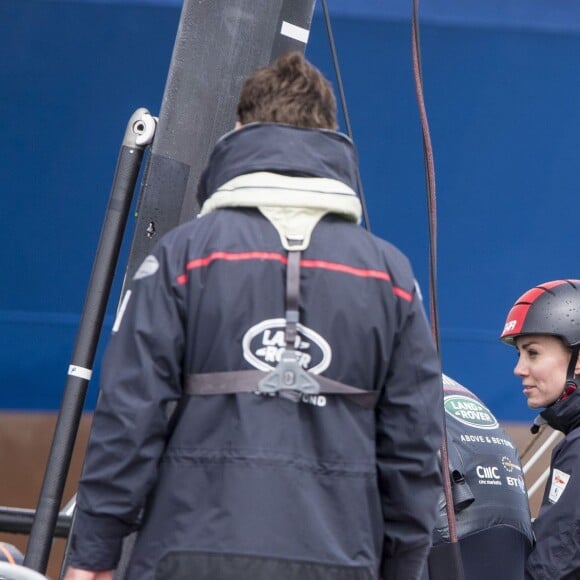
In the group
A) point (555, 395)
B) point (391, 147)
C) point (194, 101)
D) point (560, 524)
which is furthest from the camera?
point (391, 147)

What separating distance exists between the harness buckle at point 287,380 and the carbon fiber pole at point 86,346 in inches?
33.4

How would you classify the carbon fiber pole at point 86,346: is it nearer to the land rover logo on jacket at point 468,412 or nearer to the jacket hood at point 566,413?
the land rover logo on jacket at point 468,412

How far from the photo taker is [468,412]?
379 cm

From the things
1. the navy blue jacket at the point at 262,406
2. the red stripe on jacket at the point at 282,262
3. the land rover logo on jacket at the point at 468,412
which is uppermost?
the land rover logo on jacket at the point at 468,412

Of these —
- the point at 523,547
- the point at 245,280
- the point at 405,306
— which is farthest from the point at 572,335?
the point at 245,280

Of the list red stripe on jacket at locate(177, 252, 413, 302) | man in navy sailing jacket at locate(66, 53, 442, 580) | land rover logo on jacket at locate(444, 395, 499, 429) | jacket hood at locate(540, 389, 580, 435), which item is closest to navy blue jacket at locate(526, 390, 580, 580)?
jacket hood at locate(540, 389, 580, 435)

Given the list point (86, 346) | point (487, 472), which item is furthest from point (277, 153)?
point (487, 472)

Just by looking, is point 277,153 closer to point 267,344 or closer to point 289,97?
point 289,97

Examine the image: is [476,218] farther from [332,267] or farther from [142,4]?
[332,267]

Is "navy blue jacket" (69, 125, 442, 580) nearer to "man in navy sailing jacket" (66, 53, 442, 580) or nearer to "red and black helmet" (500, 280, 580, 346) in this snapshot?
"man in navy sailing jacket" (66, 53, 442, 580)

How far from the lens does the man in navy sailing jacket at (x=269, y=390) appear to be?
230cm

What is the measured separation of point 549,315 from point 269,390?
6.34 feet

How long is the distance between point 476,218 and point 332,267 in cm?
360

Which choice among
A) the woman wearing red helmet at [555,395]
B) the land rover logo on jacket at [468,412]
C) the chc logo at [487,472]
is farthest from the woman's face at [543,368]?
the chc logo at [487,472]
